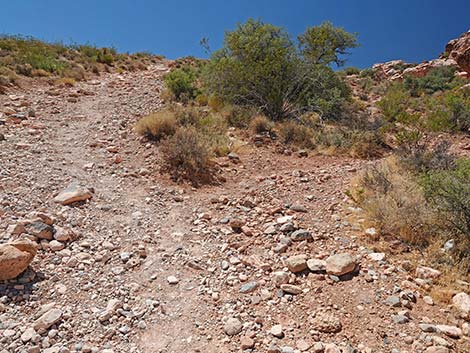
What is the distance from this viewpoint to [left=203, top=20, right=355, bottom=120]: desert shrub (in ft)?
30.5

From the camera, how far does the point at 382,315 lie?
8.66 ft

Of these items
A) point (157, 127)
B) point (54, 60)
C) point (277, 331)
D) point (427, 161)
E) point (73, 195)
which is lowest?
point (277, 331)

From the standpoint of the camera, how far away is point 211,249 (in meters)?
3.70

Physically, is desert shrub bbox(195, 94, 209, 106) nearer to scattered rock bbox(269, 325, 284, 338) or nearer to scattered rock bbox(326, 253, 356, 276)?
scattered rock bbox(326, 253, 356, 276)

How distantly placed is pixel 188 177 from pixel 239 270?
8.39ft

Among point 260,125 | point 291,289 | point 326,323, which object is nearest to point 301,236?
point 291,289

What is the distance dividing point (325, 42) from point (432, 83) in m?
9.16

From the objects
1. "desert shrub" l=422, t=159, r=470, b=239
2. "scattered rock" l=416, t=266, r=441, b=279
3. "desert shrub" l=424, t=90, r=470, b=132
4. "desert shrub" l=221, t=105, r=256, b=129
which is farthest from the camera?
"desert shrub" l=424, t=90, r=470, b=132

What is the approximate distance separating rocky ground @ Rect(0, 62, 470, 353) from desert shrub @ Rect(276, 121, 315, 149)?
1.83 m

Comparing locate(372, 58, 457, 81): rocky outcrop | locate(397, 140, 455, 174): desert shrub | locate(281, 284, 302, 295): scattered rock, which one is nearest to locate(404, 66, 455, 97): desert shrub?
locate(372, 58, 457, 81): rocky outcrop

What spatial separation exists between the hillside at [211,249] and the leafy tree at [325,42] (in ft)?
23.5

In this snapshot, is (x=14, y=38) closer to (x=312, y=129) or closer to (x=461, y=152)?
(x=312, y=129)

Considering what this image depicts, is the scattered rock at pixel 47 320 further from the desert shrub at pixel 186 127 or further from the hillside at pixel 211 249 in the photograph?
the desert shrub at pixel 186 127

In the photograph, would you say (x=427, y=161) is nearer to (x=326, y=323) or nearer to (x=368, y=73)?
(x=326, y=323)
